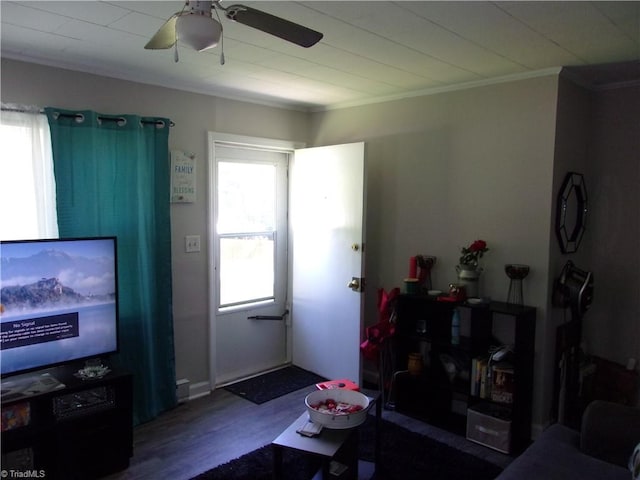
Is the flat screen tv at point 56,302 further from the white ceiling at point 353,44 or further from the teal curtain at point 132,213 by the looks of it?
the white ceiling at point 353,44

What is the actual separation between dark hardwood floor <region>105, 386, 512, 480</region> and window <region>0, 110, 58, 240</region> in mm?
1384

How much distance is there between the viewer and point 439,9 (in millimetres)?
1920

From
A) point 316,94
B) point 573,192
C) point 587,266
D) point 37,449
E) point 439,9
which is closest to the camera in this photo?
point 439,9

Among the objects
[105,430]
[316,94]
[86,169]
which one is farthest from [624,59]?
[105,430]

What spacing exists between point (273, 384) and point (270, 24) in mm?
2913

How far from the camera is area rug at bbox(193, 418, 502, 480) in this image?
256 cm

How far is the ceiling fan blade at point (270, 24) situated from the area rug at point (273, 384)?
8.69 ft

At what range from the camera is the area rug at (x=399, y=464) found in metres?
2.56

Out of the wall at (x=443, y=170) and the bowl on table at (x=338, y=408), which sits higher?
the wall at (x=443, y=170)

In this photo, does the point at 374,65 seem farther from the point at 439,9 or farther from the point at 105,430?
the point at 105,430

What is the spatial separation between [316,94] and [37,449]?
283cm

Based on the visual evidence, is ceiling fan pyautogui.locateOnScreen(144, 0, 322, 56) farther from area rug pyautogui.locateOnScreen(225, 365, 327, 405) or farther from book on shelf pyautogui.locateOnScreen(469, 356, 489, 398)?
area rug pyautogui.locateOnScreen(225, 365, 327, 405)

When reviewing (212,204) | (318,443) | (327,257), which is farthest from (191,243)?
(318,443)

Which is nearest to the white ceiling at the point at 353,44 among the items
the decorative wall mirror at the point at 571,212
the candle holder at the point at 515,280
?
the decorative wall mirror at the point at 571,212
